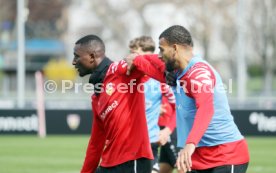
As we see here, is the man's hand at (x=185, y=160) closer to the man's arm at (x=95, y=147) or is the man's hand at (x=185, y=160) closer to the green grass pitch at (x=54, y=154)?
the man's arm at (x=95, y=147)

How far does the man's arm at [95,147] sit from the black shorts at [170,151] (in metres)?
4.43

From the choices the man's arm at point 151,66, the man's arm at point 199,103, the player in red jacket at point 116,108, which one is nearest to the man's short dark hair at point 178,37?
the man's arm at point 199,103

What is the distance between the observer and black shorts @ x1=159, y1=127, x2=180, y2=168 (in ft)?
41.2

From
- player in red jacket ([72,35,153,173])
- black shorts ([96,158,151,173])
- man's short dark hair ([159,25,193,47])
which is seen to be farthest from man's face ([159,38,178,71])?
black shorts ([96,158,151,173])

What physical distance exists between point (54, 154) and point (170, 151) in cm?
743

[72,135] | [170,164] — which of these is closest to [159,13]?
[72,135]

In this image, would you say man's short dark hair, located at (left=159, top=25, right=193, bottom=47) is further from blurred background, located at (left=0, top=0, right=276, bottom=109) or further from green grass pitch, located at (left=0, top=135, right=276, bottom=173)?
blurred background, located at (left=0, top=0, right=276, bottom=109)

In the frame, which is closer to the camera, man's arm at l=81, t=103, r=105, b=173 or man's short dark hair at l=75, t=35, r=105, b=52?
man's short dark hair at l=75, t=35, r=105, b=52

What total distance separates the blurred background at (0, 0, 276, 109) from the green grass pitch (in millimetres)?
4467

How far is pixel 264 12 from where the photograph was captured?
129 feet

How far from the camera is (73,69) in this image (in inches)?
2085

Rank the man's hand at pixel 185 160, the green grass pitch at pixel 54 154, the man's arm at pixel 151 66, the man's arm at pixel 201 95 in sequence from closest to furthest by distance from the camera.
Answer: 1. the man's hand at pixel 185 160
2. the man's arm at pixel 201 95
3. the man's arm at pixel 151 66
4. the green grass pitch at pixel 54 154

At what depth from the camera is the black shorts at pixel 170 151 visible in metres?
12.6

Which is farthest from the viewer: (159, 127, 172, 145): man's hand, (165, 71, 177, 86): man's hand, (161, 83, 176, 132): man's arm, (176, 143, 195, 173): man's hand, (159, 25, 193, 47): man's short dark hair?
(161, 83, 176, 132): man's arm
